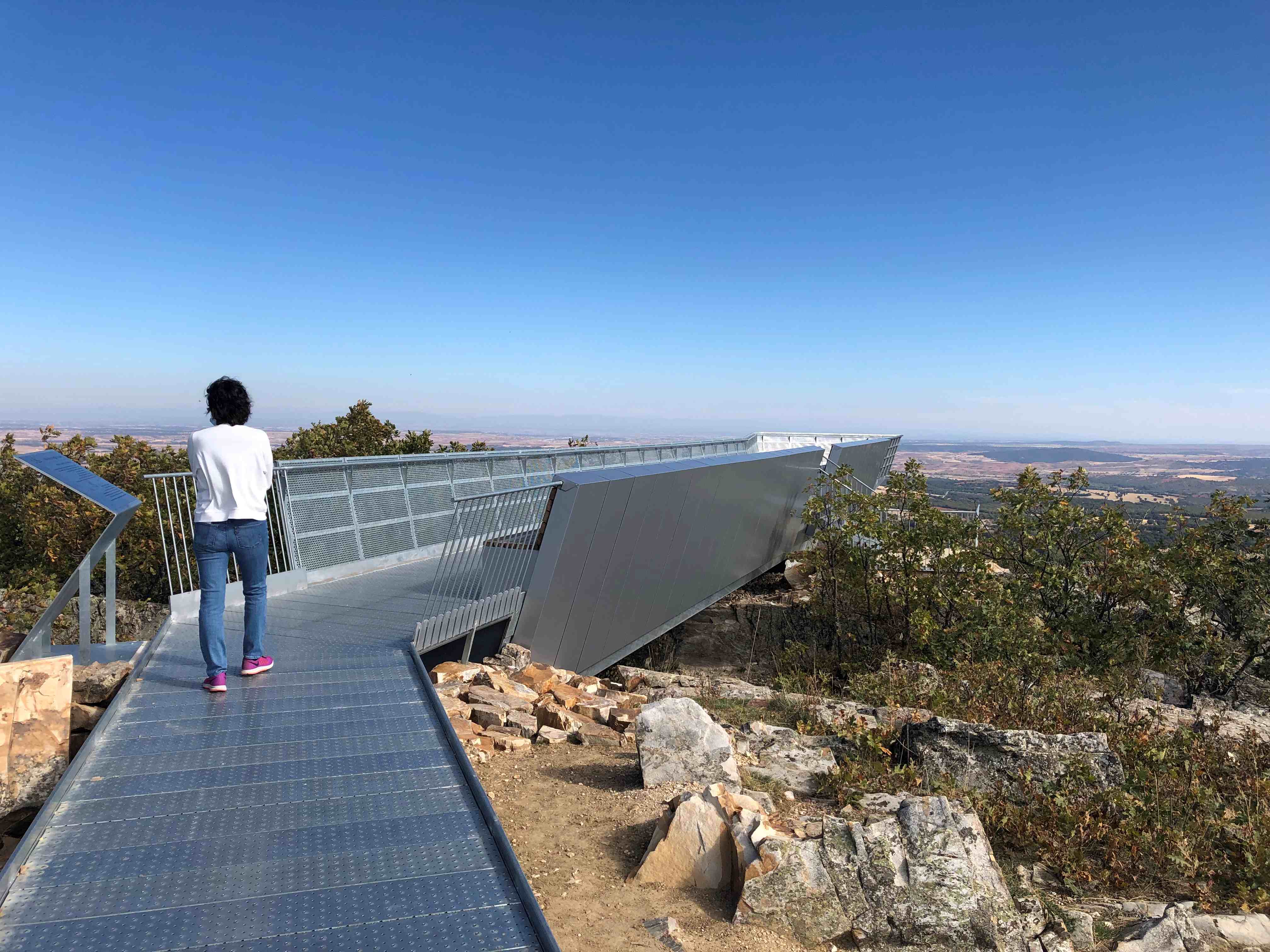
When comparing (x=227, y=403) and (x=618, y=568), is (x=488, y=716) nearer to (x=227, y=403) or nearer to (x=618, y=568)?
(x=227, y=403)

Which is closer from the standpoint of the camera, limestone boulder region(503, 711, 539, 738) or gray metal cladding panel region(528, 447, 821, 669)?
limestone boulder region(503, 711, 539, 738)

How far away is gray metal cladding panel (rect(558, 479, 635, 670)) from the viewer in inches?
373

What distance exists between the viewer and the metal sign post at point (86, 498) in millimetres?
5434

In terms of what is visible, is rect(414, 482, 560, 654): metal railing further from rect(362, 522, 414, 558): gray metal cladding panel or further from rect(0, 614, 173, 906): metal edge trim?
rect(362, 522, 414, 558): gray metal cladding panel

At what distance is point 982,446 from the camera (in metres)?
149

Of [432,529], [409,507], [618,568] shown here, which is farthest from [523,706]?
[432,529]

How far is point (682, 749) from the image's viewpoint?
5.47m

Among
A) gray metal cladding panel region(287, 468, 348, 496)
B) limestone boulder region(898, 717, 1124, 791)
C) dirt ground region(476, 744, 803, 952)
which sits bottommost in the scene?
limestone boulder region(898, 717, 1124, 791)

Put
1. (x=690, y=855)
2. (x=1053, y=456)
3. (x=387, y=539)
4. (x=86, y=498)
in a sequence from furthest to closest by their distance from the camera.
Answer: (x=1053, y=456) < (x=387, y=539) < (x=86, y=498) < (x=690, y=855)

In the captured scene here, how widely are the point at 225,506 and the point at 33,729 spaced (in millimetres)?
1635

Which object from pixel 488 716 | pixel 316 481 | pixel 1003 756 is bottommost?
pixel 1003 756

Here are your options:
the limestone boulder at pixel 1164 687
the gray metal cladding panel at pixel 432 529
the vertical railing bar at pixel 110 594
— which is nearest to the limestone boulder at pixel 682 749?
the vertical railing bar at pixel 110 594

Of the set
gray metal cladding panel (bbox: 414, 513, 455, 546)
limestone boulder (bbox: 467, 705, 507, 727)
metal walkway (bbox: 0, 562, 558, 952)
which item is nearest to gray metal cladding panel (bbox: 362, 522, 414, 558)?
gray metal cladding panel (bbox: 414, 513, 455, 546)

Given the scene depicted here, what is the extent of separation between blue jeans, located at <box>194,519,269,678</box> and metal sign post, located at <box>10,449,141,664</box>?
19.1 inches
